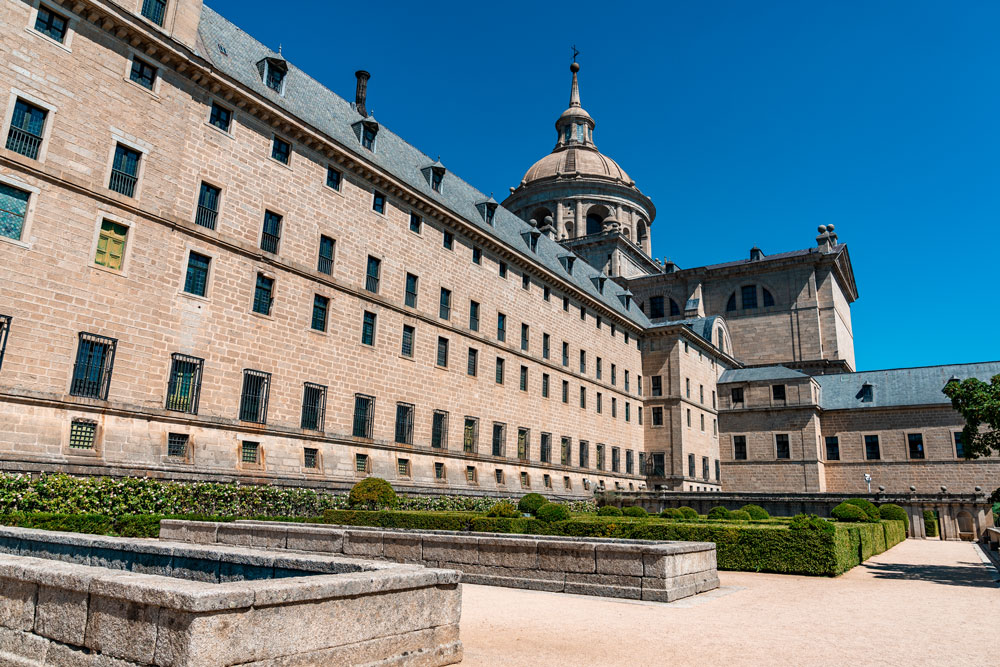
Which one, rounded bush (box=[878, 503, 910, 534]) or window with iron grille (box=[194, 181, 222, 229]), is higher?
window with iron grille (box=[194, 181, 222, 229])

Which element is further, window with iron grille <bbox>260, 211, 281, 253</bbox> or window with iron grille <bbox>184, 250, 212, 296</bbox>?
window with iron grille <bbox>260, 211, 281, 253</bbox>

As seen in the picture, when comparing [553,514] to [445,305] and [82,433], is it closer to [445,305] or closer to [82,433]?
[82,433]

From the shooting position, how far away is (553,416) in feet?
133

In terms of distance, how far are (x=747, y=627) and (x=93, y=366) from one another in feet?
59.5

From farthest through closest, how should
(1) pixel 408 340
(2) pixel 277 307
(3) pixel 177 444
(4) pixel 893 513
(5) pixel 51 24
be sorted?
(4) pixel 893 513
(1) pixel 408 340
(2) pixel 277 307
(3) pixel 177 444
(5) pixel 51 24

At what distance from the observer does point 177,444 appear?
20.7m

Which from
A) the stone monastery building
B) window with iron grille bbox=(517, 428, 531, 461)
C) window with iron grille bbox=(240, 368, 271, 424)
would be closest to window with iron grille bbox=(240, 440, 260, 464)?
the stone monastery building

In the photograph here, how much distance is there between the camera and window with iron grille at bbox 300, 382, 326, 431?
25062 mm

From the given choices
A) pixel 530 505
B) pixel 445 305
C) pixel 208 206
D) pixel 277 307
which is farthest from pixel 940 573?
pixel 208 206

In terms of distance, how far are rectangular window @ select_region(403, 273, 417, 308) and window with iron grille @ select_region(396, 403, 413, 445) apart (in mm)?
4675

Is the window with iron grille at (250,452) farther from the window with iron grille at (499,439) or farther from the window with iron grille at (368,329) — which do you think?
the window with iron grille at (499,439)

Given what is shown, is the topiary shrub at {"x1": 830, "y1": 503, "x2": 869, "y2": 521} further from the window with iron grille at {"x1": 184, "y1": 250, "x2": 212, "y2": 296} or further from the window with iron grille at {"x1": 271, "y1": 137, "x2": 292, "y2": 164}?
the window with iron grille at {"x1": 271, "y1": 137, "x2": 292, "y2": 164}

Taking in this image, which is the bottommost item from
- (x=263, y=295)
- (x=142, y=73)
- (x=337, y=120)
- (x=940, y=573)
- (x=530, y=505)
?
(x=940, y=573)

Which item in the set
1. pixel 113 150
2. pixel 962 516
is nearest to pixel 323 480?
pixel 113 150
